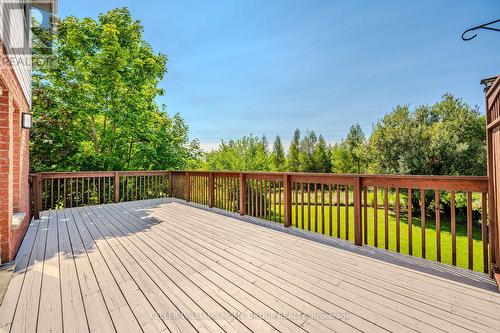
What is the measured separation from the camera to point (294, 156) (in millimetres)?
32625

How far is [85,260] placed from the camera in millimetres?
2531

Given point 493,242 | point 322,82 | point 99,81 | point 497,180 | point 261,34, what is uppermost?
point 322,82

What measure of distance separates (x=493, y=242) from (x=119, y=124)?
10398 mm

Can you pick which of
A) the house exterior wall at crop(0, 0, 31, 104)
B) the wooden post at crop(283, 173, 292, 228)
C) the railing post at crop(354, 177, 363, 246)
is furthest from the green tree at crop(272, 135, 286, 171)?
the house exterior wall at crop(0, 0, 31, 104)

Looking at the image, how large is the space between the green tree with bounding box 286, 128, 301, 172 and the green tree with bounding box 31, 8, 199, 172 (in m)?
24.8

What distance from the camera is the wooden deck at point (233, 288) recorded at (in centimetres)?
148

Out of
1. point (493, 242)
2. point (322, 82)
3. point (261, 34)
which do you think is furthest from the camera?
point (322, 82)

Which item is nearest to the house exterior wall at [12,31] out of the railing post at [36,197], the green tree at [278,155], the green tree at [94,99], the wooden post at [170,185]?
the railing post at [36,197]

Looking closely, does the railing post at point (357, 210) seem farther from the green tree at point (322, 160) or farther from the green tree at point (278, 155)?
the green tree at point (278, 155)

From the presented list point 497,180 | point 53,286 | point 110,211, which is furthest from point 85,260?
point 497,180

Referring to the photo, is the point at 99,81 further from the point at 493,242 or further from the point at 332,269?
the point at 493,242

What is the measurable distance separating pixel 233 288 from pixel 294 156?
104 feet

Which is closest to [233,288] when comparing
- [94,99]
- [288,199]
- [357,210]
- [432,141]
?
[357,210]

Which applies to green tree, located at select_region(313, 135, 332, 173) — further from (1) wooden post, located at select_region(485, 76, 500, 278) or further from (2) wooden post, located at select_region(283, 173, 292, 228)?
(1) wooden post, located at select_region(485, 76, 500, 278)
